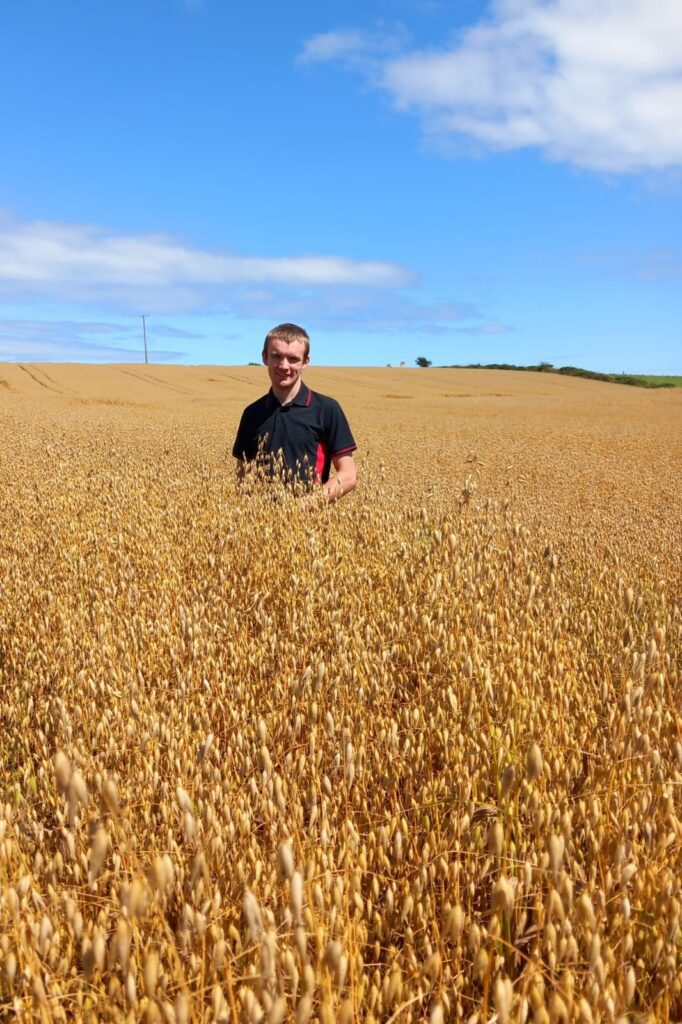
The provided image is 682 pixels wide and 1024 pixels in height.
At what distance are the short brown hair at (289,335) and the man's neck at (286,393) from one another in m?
0.23

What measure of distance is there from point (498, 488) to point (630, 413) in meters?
19.0

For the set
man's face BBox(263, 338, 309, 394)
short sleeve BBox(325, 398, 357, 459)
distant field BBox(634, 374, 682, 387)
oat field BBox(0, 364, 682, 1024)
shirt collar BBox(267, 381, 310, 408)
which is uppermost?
distant field BBox(634, 374, 682, 387)

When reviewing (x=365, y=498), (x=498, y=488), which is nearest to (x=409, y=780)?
(x=365, y=498)

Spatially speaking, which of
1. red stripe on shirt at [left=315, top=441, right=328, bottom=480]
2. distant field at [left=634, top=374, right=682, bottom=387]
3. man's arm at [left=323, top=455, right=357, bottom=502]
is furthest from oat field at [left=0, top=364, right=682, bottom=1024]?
distant field at [left=634, top=374, right=682, bottom=387]

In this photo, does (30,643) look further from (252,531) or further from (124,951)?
(124,951)

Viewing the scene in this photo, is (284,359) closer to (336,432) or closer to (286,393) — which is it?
(286,393)

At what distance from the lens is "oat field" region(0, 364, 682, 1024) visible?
3.51 ft

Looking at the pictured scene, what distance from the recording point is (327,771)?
181cm

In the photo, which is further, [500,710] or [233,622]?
[233,622]

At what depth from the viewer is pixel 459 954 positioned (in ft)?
3.94

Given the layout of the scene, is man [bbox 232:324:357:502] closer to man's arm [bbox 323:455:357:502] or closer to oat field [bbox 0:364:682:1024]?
man's arm [bbox 323:455:357:502]

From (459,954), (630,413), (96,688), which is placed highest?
A: (630,413)

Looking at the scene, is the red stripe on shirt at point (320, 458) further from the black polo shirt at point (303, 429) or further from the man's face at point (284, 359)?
the man's face at point (284, 359)

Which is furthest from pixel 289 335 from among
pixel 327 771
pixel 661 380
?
pixel 661 380
